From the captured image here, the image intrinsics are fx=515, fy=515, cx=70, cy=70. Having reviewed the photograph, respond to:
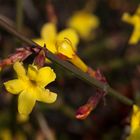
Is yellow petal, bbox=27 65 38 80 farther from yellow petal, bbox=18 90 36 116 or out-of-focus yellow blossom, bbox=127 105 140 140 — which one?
out-of-focus yellow blossom, bbox=127 105 140 140

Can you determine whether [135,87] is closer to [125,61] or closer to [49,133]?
[125,61]

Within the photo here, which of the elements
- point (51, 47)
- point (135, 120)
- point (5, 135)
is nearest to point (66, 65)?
point (51, 47)

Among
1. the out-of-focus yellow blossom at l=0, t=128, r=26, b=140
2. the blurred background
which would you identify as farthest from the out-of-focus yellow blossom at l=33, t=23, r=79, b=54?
the out-of-focus yellow blossom at l=0, t=128, r=26, b=140

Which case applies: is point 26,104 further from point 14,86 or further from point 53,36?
point 53,36

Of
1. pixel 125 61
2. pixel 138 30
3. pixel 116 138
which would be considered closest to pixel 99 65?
pixel 125 61

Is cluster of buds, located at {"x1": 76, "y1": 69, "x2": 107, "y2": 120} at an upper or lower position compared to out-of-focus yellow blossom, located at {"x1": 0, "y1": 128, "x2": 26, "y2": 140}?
lower
